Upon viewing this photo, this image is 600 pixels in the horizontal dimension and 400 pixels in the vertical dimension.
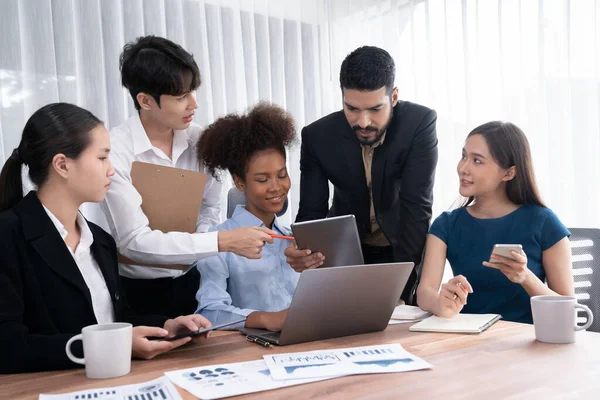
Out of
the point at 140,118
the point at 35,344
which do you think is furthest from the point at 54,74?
the point at 35,344

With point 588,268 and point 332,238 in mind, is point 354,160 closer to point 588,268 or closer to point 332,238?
point 332,238

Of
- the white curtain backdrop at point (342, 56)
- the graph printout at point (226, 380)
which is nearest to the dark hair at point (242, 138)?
the white curtain backdrop at point (342, 56)

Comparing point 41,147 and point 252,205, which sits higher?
point 41,147

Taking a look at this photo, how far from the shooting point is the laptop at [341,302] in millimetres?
1267

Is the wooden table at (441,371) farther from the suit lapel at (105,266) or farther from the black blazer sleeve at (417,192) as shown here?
the black blazer sleeve at (417,192)

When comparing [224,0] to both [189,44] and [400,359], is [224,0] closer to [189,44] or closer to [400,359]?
[189,44]

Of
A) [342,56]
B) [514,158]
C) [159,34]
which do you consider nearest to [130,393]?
[514,158]

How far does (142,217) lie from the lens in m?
1.88

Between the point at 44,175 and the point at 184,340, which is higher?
the point at 44,175

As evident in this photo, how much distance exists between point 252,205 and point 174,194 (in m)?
0.26

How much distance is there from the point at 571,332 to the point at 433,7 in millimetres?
2793

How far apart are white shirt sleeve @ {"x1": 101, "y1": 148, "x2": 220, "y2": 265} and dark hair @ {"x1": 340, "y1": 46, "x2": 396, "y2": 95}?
2.41ft

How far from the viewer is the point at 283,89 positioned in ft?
12.1

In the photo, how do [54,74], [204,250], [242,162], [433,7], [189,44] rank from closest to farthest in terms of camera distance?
[204,250]
[242,162]
[54,74]
[189,44]
[433,7]
